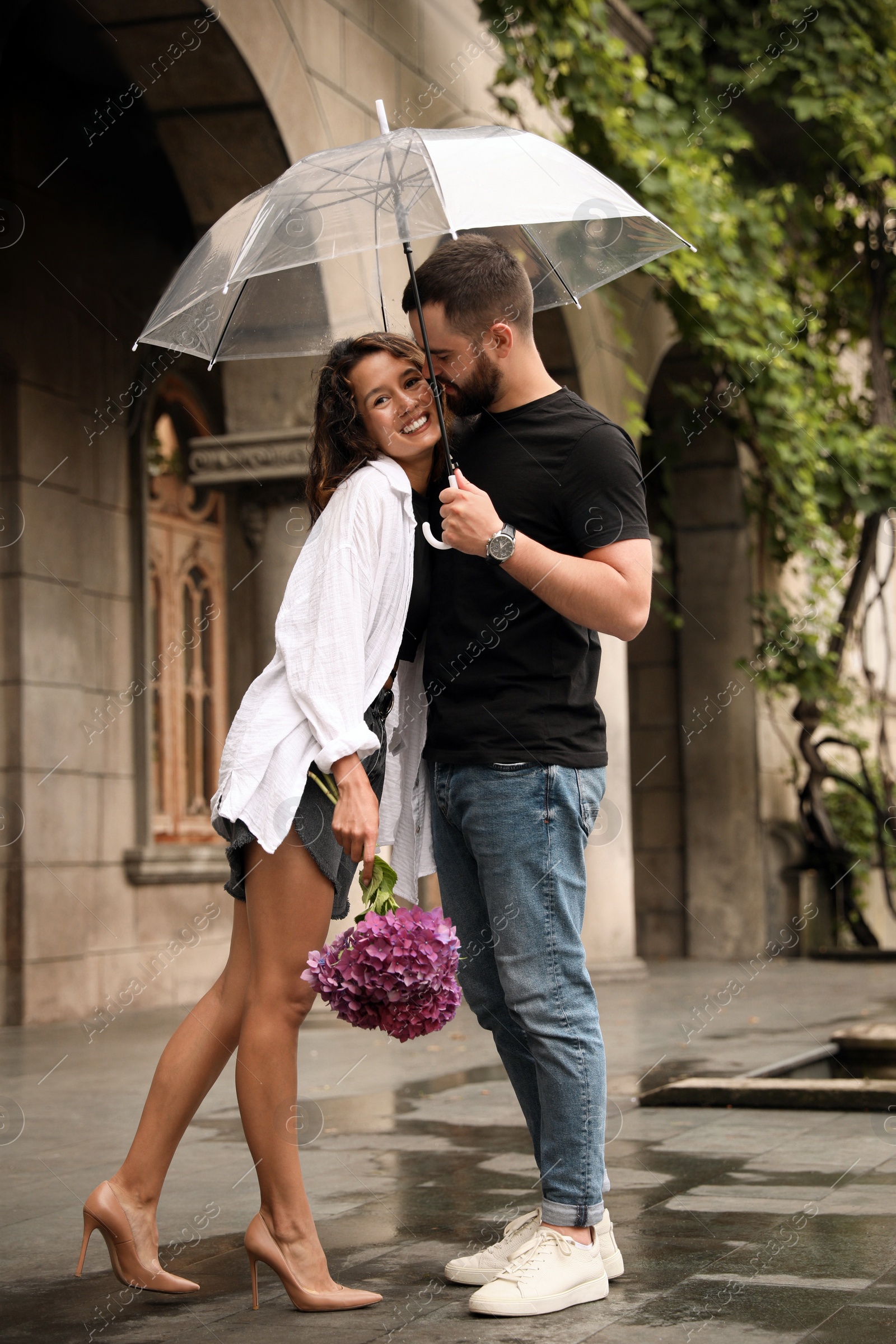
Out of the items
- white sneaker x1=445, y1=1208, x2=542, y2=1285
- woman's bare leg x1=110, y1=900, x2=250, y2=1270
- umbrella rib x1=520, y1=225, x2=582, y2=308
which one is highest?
umbrella rib x1=520, y1=225, x2=582, y2=308

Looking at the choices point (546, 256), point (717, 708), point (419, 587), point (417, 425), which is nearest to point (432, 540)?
point (419, 587)

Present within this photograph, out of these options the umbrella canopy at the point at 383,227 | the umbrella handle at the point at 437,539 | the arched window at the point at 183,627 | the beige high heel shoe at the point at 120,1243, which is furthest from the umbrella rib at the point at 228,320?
the arched window at the point at 183,627

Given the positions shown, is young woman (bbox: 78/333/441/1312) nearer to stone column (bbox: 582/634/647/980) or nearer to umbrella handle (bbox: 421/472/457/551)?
umbrella handle (bbox: 421/472/457/551)

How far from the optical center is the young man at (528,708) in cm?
278

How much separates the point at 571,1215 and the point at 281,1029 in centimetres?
62

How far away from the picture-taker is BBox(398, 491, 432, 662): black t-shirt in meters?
2.98

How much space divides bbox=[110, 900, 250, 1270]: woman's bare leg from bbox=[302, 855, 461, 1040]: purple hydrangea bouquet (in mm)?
240

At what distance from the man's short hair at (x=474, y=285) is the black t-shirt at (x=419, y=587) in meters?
0.35


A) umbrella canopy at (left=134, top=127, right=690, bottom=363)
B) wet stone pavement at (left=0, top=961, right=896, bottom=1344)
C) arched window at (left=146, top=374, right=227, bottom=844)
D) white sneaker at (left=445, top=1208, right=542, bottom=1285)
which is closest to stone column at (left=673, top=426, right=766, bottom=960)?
arched window at (left=146, top=374, right=227, bottom=844)

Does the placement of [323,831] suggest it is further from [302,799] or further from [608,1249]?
[608,1249]

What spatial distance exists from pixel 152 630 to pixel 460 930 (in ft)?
20.8

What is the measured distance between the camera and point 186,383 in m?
9.50

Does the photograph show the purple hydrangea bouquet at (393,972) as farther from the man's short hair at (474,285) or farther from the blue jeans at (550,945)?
the man's short hair at (474,285)

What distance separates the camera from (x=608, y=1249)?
288 centimetres
